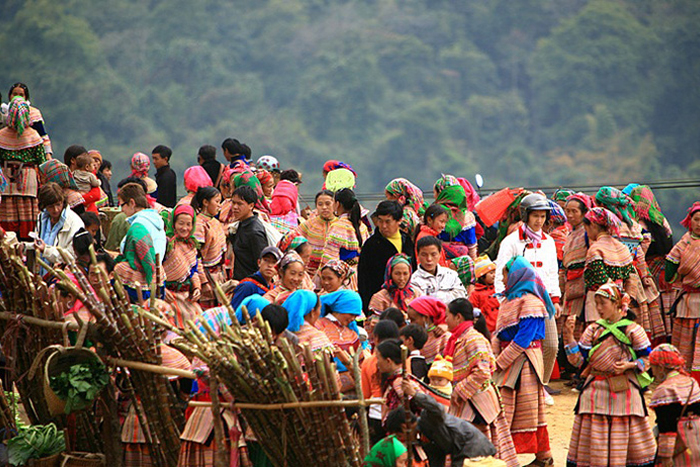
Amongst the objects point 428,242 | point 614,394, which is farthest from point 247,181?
point 614,394

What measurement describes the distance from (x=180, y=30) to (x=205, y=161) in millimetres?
38813

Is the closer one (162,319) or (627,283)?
(162,319)

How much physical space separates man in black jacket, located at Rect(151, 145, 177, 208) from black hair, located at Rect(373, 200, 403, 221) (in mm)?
4168

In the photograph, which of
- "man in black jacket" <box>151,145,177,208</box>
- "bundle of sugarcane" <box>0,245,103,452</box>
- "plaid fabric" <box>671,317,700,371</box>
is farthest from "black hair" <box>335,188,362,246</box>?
"bundle of sugarcane" <box>0,245,103,452</box>

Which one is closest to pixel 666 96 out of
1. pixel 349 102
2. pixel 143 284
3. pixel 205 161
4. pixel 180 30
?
pixel 349 102

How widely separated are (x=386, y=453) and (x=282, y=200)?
624 cm

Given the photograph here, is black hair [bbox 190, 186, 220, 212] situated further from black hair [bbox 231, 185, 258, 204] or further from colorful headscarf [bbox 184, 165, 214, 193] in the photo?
colorful headscarf [bbox 184, 165, 214, 193]

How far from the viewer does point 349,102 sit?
5075 centimetres

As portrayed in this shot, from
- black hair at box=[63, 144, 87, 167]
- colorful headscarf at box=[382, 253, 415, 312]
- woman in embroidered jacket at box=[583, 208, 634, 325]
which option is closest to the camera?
colorful headscarf at box=[382, 253, 415, 312]

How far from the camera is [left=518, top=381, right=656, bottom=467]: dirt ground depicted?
7964mm

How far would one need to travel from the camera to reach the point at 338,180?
12.0 m

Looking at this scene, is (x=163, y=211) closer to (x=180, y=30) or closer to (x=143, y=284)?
(x=143, y=284)

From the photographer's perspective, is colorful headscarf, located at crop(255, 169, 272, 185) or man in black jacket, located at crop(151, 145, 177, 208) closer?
colorful headscarf, located at crop(255, 169, 272, 185)

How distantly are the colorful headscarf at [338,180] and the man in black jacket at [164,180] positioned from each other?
76.6 inches
